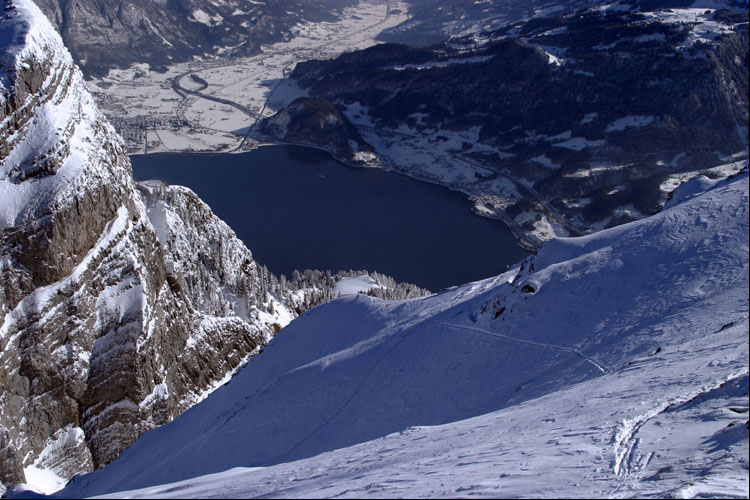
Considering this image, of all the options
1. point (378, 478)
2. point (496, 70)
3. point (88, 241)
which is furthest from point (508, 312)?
point (496, 70)

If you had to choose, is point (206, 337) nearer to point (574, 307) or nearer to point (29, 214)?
point (29, 214)

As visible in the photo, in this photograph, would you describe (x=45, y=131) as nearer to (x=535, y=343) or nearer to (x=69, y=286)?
(x=69, y=286)

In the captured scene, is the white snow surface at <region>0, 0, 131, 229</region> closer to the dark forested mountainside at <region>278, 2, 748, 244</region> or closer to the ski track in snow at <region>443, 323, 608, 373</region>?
the ski track in snow at <region>443, 323, 608, 373</region>

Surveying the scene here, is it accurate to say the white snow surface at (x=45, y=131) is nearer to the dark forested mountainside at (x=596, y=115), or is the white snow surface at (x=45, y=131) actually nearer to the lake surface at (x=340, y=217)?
the lake surface at (x=340, y=217)

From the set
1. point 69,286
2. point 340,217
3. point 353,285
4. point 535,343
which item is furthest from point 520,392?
point 340,217

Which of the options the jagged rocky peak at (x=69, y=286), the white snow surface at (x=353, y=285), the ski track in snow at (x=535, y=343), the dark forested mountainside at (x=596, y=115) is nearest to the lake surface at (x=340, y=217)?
the white snow surface at (x=353, y=285)

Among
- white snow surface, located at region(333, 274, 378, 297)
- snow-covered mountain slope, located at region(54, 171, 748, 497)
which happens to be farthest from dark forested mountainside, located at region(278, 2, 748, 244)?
snow-covered mountain slope, located at region(54, 171, 748, 497)
